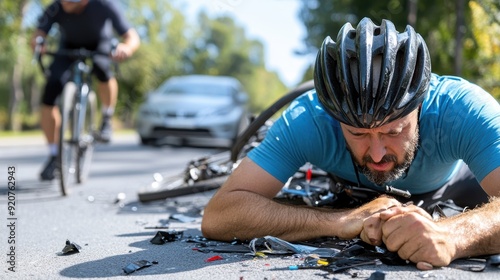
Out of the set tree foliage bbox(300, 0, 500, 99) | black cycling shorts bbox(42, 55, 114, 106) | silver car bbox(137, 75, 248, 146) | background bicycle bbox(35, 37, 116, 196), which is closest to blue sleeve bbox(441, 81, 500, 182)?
background bicycle bbox(35, 37, 116, 196)

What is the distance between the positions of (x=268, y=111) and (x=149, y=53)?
149 feet

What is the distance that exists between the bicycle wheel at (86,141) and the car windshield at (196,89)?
26.3 feet

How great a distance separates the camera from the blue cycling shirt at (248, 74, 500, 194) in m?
3.44

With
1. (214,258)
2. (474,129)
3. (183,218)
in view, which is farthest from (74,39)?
(474,129)

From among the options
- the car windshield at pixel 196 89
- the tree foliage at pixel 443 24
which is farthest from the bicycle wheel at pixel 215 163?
the car windshield at pixel 196 89

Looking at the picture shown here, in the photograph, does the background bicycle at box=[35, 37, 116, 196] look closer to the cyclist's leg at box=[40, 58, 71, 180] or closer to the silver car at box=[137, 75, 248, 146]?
the cyclist's leg at box=[40, 58, 71, 180]

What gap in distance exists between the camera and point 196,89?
16562 mm

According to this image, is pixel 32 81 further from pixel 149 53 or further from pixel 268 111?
pixel 268 111

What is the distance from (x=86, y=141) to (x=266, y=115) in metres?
3.09

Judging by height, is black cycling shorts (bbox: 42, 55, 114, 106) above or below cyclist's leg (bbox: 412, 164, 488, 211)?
above

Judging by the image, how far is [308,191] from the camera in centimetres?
480

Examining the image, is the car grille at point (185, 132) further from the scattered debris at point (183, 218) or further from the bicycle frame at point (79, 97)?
the scattered debris at point (183, 218)

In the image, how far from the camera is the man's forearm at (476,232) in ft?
9.96

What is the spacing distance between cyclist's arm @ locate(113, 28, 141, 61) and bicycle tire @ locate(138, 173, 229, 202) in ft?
6.06
